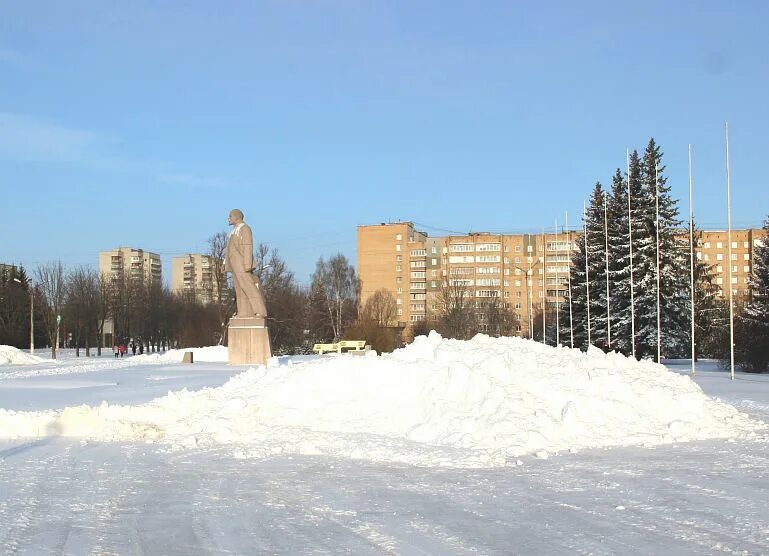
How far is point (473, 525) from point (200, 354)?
33.6m

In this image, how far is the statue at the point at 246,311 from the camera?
29422mm

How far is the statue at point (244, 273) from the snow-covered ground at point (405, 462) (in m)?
10.3

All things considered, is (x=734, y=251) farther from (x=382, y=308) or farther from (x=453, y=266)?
(x=382, y=308)

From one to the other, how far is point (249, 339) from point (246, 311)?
1147 millimetres

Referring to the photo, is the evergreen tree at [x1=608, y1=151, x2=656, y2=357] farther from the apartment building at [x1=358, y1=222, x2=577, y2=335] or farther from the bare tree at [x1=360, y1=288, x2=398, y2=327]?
the bare tree at [x1=360, y1=288, x2=398, y2=327]

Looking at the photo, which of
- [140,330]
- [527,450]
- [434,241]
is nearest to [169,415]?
[527,450]

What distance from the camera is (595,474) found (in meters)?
9.77

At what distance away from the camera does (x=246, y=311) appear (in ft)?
98.0

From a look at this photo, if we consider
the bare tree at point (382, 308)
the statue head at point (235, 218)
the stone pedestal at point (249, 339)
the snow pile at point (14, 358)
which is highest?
the statue head at point (235, 218)

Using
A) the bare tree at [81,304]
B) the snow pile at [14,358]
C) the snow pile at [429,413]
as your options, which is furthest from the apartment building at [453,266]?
the snow pile at [429,413]

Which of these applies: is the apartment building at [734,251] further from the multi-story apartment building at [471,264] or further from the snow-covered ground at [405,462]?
the snow-covered ground at [405,462]

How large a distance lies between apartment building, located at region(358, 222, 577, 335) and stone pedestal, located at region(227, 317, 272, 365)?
6035cm

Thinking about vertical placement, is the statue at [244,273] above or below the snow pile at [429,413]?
above

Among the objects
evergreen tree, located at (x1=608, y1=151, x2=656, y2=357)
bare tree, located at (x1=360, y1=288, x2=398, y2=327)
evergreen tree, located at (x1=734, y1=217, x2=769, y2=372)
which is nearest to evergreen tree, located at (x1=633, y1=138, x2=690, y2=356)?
evergreen tree, located at (x1=608, y1=151, x2=656, y2=357)
